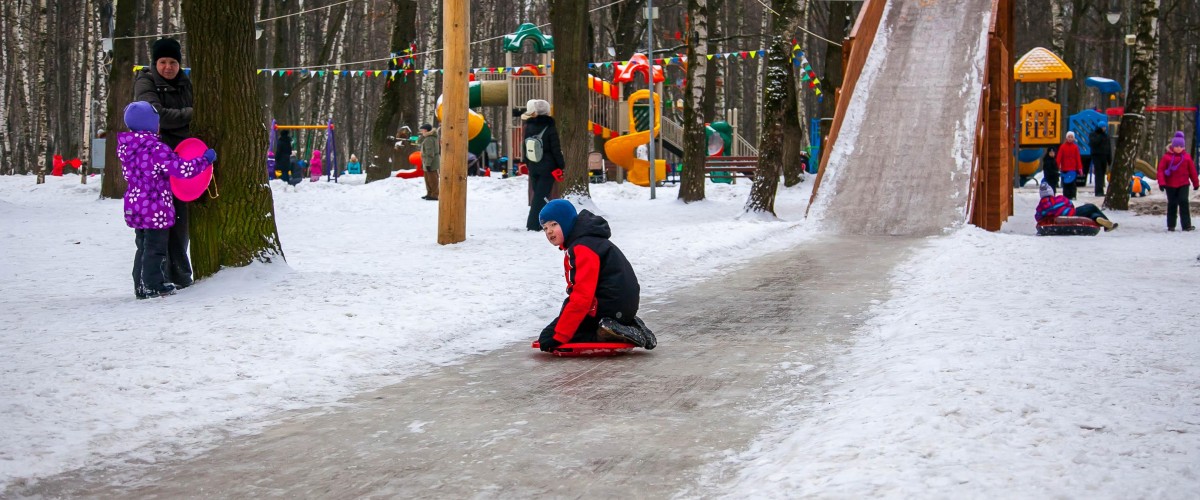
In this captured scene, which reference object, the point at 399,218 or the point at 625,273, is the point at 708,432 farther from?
the point at 399,218

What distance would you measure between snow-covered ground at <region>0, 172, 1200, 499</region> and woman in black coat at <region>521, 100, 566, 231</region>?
172 centimetres

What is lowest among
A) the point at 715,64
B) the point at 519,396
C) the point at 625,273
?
the point at 519,396

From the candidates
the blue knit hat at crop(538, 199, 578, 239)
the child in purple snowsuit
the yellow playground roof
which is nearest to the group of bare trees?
the child in purple snowsuit

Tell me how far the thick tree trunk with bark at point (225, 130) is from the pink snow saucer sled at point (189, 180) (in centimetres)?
34

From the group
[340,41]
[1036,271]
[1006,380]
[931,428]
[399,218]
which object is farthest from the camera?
[340,41]

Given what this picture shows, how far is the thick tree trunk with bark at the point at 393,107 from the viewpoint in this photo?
93.3 ft

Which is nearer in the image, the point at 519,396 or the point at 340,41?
the point at 519,396

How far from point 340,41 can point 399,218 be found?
2680cm

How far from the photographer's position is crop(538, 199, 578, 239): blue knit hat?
695 centimetres

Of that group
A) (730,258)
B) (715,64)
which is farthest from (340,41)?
(730,258)

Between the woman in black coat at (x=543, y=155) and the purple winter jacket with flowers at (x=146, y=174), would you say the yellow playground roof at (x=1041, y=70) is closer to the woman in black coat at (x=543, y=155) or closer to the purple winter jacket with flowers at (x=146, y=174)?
the woman in black coat at (x=543, y=155)

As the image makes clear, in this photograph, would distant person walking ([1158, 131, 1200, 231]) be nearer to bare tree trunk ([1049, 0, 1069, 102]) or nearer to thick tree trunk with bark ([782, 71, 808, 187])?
thick tree trunk with bark ([782, 71, 808, 187])

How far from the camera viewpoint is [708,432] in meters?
4.96

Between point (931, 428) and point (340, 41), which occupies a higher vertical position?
point (340, 41)
